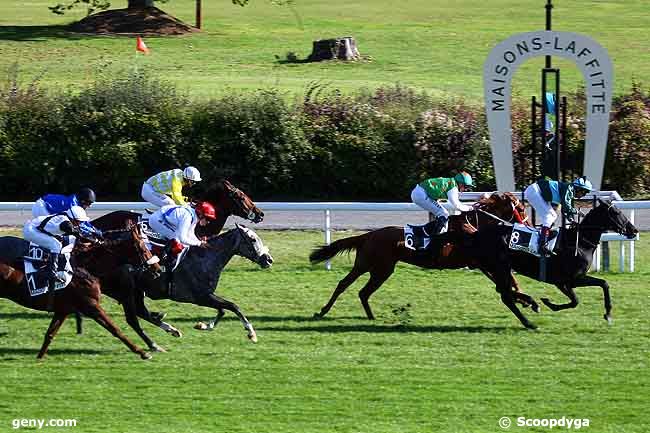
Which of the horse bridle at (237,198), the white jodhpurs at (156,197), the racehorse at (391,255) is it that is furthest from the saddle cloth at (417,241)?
the white jodhpurs at (156,197)

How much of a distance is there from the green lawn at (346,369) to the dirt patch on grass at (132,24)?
20.0 m

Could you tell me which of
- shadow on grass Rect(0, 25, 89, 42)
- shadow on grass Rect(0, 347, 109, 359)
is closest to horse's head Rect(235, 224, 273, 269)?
shadow on grass Rect(0, 347, 109, 359)

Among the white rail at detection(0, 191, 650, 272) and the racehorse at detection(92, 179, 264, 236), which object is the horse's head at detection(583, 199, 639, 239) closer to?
the white rail at detection(0, 191, 650, 272)

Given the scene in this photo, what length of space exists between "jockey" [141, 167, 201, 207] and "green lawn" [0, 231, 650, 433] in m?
1.06

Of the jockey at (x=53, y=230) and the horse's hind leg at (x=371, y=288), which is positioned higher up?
the jockey at (x=53, y=230)

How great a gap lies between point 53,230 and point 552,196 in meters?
4.69

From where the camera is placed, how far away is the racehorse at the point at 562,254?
36.8ft

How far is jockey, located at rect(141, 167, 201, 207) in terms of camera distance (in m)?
11.9

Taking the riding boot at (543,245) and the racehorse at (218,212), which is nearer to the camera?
the riding boot at (543,245)

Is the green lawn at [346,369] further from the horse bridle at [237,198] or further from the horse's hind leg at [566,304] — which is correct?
the horse bridle at [237,198]

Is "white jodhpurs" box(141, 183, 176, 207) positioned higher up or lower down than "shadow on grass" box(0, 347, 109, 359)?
higher up

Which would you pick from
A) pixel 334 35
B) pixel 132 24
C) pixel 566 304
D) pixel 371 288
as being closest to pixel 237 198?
pixel 371 288

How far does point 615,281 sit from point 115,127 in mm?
9342

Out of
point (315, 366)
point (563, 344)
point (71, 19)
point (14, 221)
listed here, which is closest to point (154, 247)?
point (315, 366)
